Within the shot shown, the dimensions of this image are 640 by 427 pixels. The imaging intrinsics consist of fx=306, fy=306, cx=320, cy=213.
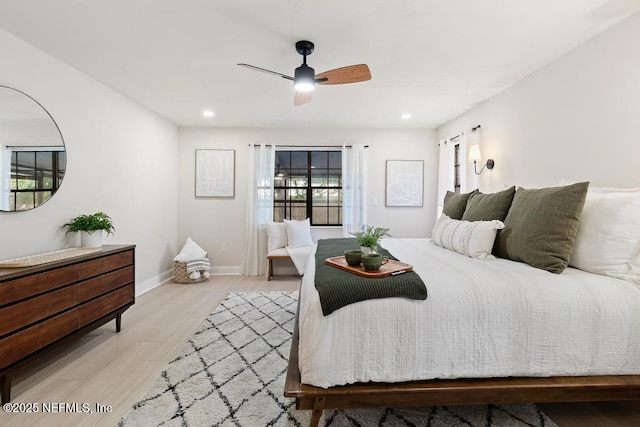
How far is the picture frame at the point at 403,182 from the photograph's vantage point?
4.99 metres

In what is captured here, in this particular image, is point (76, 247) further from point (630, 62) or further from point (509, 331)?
point (630, 62)

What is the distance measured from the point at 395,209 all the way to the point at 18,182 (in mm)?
4451

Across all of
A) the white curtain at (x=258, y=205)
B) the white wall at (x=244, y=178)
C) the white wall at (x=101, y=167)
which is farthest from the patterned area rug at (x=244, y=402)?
the white wall at (x=244, y=178)

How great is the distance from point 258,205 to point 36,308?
3.21m

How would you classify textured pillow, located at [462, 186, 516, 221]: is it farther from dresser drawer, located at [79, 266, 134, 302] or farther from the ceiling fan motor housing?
dresser drawer, located at [79, 266, 134, 302]

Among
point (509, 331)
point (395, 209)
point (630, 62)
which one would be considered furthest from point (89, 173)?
point (630, 62)

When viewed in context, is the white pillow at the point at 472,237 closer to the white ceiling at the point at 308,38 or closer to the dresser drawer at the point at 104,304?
the white ceiling at the point at 308,38

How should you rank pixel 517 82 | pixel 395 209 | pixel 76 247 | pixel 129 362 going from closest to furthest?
pixel 129 362 → pixel 76 247 → pixel 517 82 → pixel 395 209

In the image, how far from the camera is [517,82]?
3027 mm

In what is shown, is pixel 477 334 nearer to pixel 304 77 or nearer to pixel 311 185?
pixel 304 77

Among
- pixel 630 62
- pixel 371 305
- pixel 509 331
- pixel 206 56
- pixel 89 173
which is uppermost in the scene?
pixel 206 56

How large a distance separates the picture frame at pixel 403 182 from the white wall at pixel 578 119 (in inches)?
65.6

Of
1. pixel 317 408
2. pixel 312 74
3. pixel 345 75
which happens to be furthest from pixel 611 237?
pixel 312 74

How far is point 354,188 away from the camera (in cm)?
491
